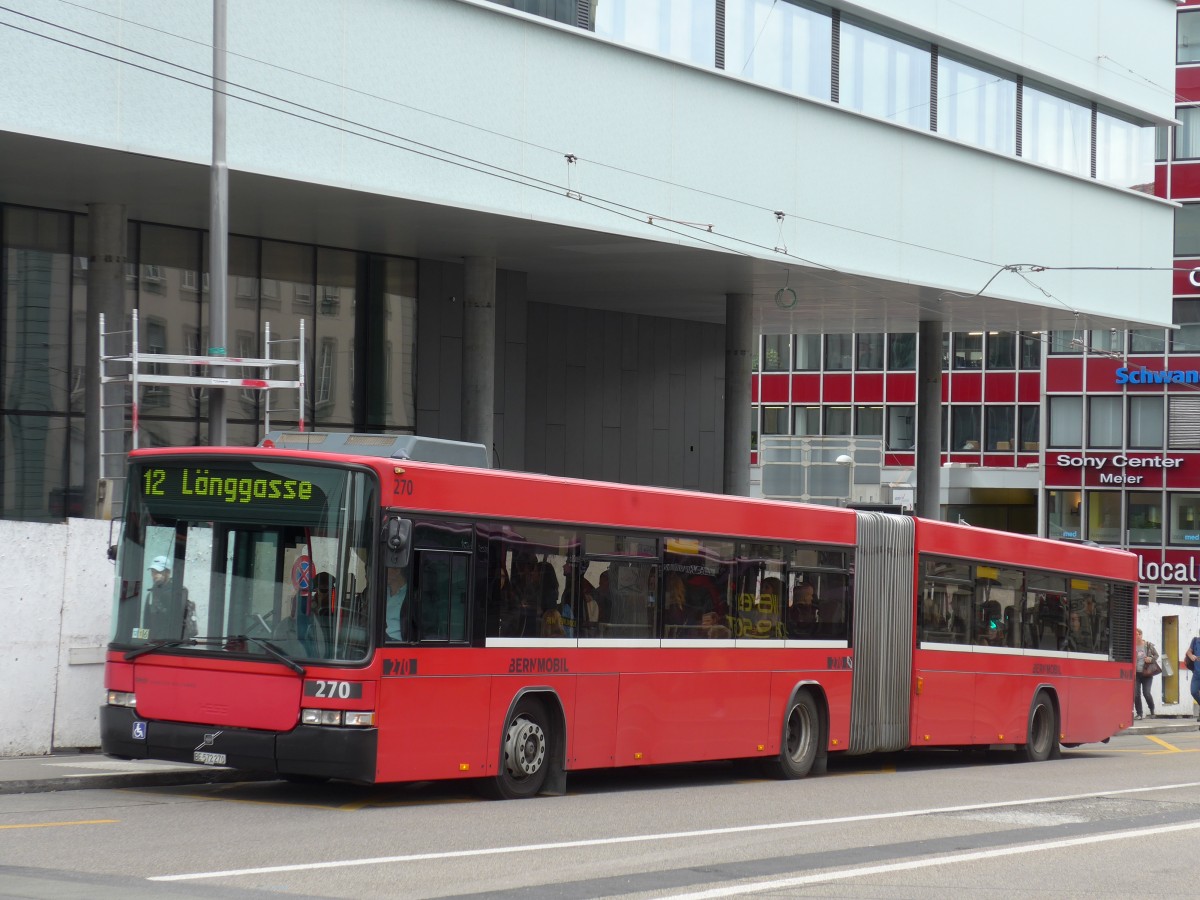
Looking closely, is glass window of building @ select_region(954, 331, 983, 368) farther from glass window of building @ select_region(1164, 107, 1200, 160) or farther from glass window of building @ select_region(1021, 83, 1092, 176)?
glass window of building @ select_region(1021, 83, 1092, 176)

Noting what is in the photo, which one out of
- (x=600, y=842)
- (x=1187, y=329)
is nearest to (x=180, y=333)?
(x=600, y=842)

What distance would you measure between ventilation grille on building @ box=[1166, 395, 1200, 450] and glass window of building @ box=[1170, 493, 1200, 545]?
1.87 meters

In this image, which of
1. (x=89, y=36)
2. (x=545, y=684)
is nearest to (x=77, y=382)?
(x=89, y=36)

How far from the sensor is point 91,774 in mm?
14125

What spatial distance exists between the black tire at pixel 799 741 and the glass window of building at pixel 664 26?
11111mm

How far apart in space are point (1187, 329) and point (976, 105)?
1333 inches

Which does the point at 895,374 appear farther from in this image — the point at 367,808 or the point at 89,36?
the point at 367,808

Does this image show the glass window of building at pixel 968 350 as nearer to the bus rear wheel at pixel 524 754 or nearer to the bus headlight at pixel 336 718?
the bus rear wheel at pixel 524 754

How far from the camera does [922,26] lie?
30.6 meters

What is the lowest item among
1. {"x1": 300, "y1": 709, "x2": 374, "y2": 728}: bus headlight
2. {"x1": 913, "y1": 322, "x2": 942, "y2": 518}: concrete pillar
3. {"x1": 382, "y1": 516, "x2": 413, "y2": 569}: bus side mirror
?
{"x1": 300, "y1": 709, "x2": 374, "y2": 728}: bus headlight

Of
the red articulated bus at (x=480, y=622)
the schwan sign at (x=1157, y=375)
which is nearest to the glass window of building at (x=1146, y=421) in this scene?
the schwan sign at (x=1157, y=375)

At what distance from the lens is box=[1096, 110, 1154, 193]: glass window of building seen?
117 ft

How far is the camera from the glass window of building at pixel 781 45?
27219 mm

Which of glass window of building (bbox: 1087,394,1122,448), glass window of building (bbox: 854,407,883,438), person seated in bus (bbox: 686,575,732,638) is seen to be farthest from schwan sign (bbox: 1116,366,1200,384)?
person seated in bus (bbox: 686,575,732,638)
